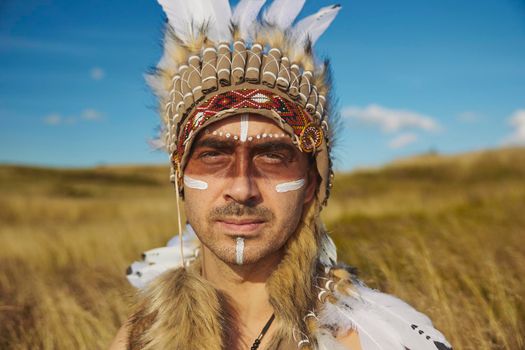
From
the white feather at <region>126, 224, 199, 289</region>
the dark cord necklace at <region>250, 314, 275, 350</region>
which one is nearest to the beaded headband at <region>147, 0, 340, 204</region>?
the dark cord necklace at <region>250, 314, 275, 350</region>

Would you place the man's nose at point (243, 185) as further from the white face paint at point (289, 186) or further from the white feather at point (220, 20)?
the white feather at point (220, 20)

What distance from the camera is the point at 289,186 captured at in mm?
2479

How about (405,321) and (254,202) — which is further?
(405,321)

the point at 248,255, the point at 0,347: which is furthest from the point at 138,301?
the point at 0,347

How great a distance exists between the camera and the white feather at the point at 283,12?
269 centimetres

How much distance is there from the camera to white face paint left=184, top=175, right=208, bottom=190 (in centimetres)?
247

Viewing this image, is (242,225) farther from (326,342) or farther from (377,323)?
(377,323)

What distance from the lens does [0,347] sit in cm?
380

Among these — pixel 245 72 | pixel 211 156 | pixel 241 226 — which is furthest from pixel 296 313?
pixel 245 72

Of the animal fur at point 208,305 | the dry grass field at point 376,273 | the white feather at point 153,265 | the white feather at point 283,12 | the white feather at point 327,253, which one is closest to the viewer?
the animal fur at point 208,305

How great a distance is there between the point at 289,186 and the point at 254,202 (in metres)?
0.21

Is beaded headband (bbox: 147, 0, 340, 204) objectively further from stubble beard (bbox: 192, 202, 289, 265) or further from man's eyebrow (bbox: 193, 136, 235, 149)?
stubble beard (bbox: 192, 202, 289, 265)

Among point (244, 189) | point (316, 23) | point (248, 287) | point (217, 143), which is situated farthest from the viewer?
point (316, 23)

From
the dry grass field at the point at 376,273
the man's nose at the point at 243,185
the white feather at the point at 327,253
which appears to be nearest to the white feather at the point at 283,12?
the man's nose at the point at 243,185
